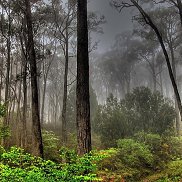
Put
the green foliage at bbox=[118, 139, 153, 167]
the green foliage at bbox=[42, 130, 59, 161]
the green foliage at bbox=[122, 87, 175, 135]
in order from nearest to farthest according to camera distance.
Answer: the green foliage at bbox=[118, 139, 153, 167] → the green foliage at bbox=[42, 130, 59, 161] → the green foliage at bbox=[122, 87, 175, 135]

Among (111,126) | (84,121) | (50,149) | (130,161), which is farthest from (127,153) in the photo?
(84,121)

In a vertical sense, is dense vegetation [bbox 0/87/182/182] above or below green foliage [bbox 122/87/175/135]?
below

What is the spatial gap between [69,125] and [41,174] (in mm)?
23630

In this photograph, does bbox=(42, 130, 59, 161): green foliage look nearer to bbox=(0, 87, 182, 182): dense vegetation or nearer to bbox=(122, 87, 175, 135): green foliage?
bbox=(0, 87, 182, 182): dense vegetation

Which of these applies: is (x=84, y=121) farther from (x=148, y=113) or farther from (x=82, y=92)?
(x=148, y=113)

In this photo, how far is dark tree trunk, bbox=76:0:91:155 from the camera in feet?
24.1

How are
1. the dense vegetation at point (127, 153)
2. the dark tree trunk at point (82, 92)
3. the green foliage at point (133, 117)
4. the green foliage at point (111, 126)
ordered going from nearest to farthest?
the dense vegetation at point (127, 153) → the dark tree trunk at point (82, 92) → the green foliage at point (111, 126) → the green foliage at point (133, 117)

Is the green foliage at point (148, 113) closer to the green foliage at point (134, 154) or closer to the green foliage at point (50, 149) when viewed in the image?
the green foliage at point (134, 154)

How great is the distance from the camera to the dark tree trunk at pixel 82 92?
24.1 feet

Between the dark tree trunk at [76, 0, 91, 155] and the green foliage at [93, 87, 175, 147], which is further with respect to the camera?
the green foliage at [93, 87, 175, 147]

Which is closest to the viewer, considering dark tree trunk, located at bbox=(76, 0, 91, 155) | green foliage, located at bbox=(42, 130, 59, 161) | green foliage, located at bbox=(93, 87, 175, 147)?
dark tree trunk, located at bbox=(76, 0, 91, 155)

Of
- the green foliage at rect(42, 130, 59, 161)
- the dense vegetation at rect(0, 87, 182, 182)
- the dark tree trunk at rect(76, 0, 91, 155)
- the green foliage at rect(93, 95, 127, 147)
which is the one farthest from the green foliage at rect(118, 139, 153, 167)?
the dark tree trunk at rect(76, 0, 91, 155)

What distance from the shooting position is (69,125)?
90.5 feet

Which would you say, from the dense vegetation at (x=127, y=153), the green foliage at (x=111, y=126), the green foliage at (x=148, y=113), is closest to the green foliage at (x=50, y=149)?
the dense vegetation at (x=127, y=153)
